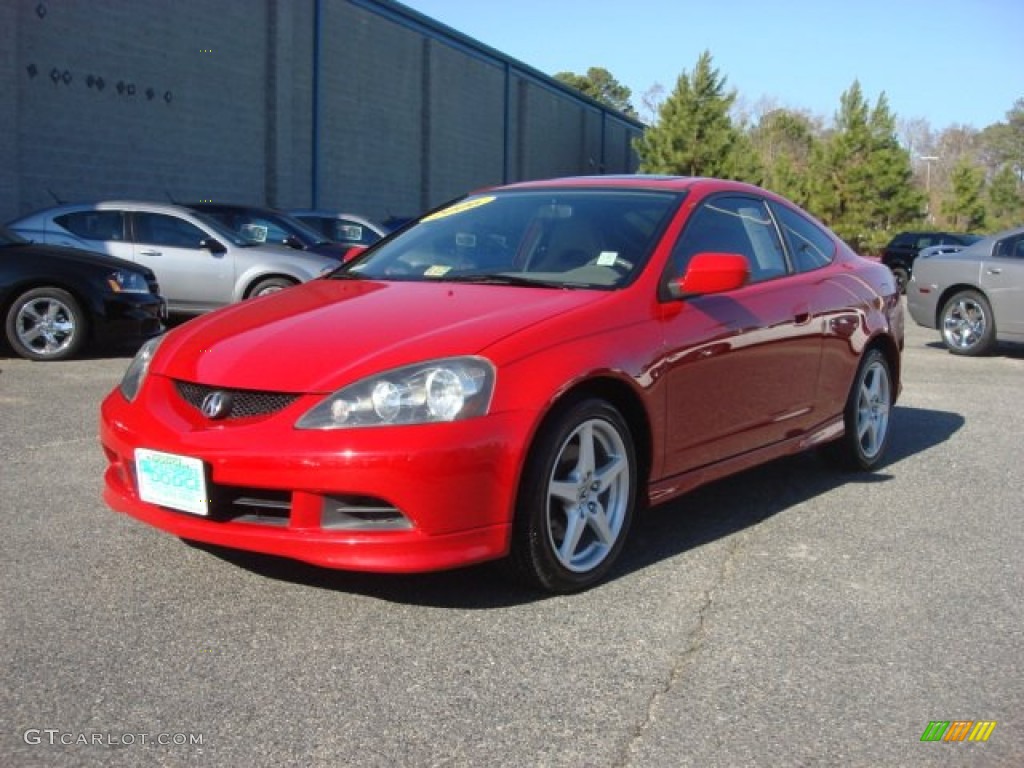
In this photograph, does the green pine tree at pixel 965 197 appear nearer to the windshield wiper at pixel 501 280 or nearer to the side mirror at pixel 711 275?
the side mirror at pixel 711 275

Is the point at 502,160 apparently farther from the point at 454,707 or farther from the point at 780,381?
the point at 454,707

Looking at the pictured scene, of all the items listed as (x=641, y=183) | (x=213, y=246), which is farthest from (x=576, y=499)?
(x=213, y=246)

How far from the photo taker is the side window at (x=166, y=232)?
11.7 meters

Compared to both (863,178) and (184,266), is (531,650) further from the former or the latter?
(863,178)

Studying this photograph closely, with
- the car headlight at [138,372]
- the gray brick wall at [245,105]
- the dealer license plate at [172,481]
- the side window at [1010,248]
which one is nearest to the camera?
the dealer license plate at [172,481]

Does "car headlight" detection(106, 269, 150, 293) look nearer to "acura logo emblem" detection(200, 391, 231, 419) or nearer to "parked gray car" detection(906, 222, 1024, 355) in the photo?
"acura logo emblem" detection(200, 391, 231, 419)

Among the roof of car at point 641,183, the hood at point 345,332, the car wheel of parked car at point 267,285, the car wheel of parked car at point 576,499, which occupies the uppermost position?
the roof of car at point 641,183

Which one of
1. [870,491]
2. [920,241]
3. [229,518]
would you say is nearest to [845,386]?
[870,491]

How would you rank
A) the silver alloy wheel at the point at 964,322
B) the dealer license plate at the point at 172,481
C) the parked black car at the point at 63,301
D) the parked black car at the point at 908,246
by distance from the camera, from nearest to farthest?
the dealer license plate at the point at 172,481, the parked black car at the point at 63,301, the silver alloy wheel at the point at 964,322, the parked black car at the point at 908,246

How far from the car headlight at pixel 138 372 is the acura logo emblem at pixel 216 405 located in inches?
19.3

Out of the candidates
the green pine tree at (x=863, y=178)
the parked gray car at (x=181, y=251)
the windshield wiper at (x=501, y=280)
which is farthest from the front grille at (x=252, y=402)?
the green pine tree at (x=863, y=178)

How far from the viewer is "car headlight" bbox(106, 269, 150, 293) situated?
973cm

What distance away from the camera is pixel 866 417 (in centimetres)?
594

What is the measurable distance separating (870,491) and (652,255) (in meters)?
2.00
